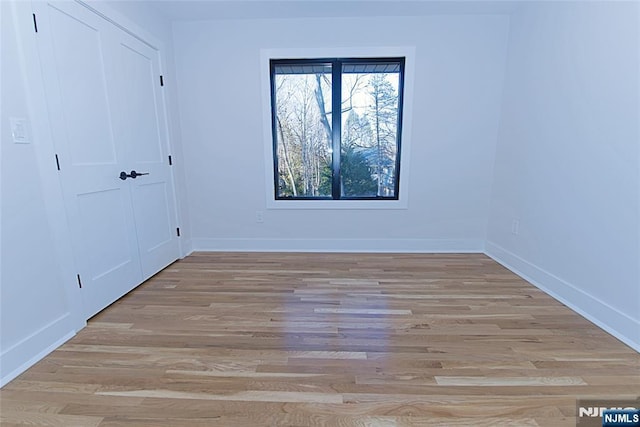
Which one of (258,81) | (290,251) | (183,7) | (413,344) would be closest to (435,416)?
(413,344)

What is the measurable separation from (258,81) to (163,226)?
1.81m

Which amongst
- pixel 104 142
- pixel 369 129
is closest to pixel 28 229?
pixel 104 142

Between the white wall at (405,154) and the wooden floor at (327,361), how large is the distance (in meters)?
1.01

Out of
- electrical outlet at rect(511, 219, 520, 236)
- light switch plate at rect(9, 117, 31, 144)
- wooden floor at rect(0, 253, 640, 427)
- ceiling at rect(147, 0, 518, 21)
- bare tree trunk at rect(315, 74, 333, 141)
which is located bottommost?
wooden floor at rect(0, 253, 640, 427)

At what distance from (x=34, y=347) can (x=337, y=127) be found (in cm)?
294

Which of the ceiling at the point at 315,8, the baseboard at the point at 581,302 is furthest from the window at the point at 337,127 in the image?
the baseboard at the point at 581,302

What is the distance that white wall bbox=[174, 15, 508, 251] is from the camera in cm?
294

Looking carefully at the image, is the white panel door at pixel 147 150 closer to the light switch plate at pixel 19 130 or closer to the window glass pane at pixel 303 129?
the light switch plate at pixel 19 130

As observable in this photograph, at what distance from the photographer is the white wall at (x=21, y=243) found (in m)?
1.43

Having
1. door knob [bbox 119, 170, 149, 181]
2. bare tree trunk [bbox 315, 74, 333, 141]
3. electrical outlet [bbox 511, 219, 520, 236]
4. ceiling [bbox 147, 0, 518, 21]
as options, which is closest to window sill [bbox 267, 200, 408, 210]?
bare tree trunk [bbox 315, 74, 333, 141]

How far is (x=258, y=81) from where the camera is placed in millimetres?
3070

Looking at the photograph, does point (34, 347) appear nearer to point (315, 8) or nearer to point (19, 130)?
point (19, 130)

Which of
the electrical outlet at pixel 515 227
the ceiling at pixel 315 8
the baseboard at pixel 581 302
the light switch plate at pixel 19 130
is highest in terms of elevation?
the ceiling at pixel 315 8

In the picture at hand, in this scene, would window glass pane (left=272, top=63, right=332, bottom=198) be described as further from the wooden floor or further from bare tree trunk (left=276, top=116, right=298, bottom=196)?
the wooden floor
